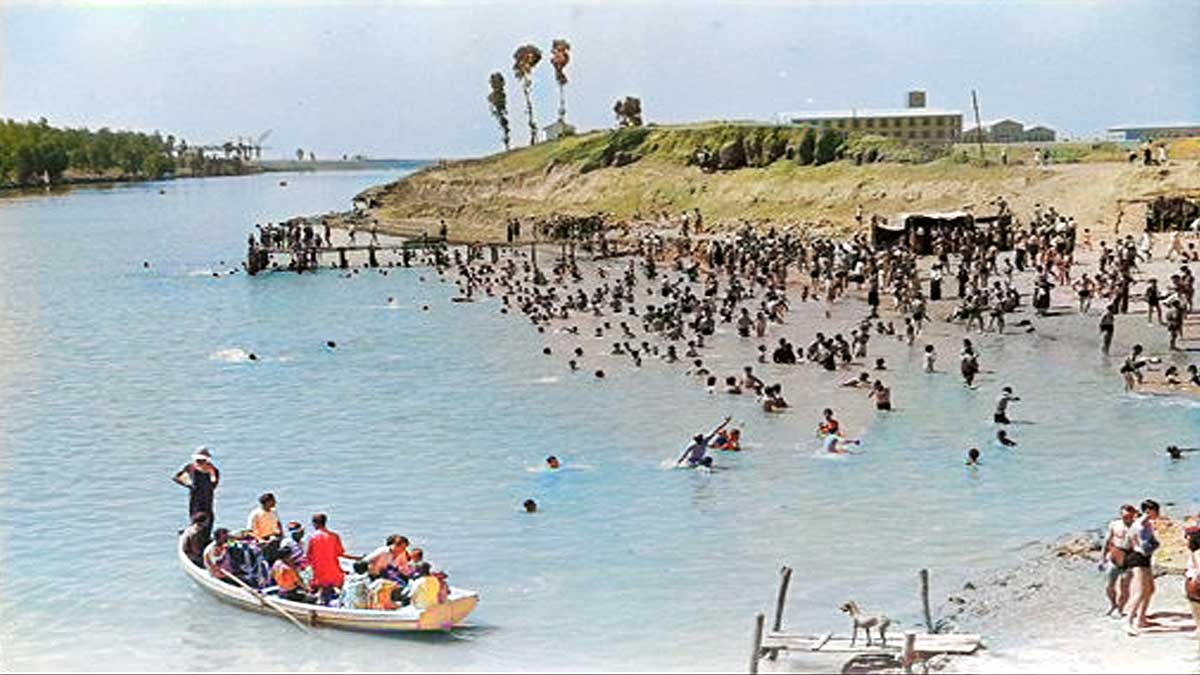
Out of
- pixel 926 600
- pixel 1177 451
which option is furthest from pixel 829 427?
pixel 926 600

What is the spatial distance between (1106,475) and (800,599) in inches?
323

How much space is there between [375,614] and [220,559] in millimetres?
2544

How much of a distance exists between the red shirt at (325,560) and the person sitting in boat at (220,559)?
1.25 meters

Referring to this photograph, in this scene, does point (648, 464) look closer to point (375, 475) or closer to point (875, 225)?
point (375, 475)

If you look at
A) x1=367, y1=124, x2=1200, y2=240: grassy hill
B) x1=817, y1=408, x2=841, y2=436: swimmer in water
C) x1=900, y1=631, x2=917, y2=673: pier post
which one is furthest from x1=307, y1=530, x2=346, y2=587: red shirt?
x1=367, y1=124, x2=1200, y2=240: grassy hill

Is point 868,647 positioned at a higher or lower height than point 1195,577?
lower

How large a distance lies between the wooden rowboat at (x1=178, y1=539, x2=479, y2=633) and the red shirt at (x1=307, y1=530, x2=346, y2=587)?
1.20 feet

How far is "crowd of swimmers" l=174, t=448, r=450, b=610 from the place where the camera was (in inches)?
623

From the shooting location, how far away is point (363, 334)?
43.6 metres

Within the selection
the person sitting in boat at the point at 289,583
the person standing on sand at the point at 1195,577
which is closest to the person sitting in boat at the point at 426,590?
the person sitting in boat at the point at 289,583

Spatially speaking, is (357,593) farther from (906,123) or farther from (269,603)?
(906,123)

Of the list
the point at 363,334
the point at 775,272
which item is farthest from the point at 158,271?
the point at 775,272

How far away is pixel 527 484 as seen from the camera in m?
23.8

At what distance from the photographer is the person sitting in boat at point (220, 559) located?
1684 centimetres
